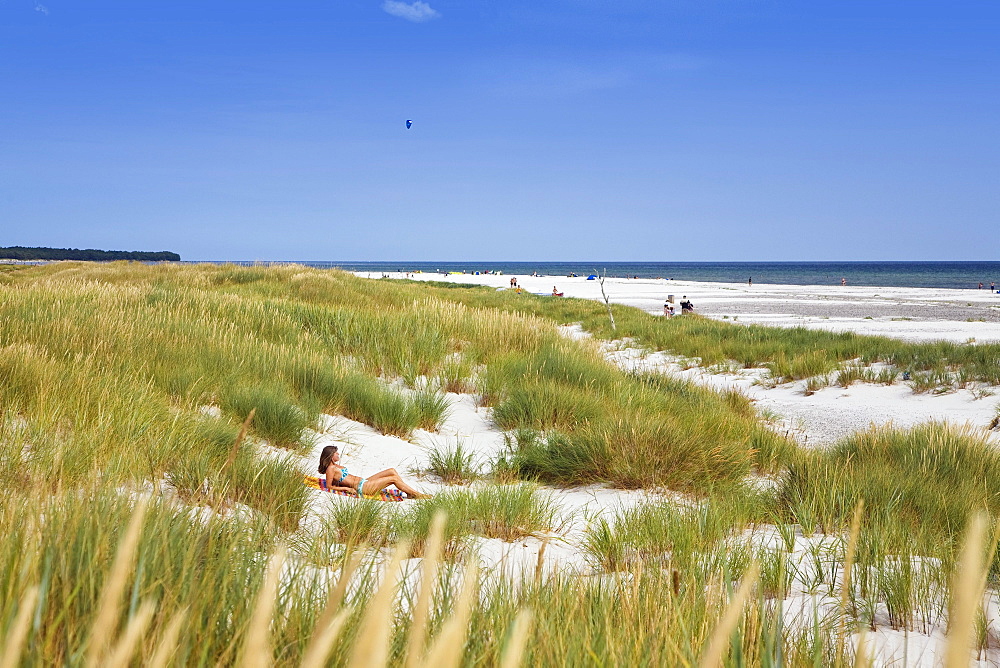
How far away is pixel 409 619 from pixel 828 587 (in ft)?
6.94

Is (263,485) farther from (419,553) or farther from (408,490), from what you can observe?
(408,490)

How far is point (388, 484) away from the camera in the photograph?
510 cm

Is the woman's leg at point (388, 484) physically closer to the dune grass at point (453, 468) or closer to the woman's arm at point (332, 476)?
the woman's arm at point (332, 476)

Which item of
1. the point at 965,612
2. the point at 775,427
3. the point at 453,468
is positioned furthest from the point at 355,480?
the point at 775,427

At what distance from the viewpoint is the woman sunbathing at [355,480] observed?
495 cm

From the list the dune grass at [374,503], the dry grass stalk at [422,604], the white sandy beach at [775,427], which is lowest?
the white sandy beach at [775,427]

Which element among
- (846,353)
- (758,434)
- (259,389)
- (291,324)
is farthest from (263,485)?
(846,353)

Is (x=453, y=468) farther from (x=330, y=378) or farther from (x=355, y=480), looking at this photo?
(x=330, y=378)

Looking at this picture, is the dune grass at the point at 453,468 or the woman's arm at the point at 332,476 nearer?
the woman's arm at the point at 332,476

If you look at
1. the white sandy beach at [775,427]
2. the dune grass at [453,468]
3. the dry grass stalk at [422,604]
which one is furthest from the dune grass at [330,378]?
the dry grass stalk at [422,604]

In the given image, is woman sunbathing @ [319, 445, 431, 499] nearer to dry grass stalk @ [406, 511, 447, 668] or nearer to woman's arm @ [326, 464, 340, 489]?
woman's arm @ [326, 464, 340, 489]

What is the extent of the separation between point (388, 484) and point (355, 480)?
24 centimetres

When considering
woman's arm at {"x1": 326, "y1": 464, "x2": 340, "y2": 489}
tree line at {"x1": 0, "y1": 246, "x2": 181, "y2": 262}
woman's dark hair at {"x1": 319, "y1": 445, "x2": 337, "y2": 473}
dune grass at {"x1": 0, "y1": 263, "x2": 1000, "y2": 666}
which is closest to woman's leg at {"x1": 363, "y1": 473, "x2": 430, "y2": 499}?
woman's arm at {"x1": 326, "y1": 464, "x2": 340, "y2": 489}

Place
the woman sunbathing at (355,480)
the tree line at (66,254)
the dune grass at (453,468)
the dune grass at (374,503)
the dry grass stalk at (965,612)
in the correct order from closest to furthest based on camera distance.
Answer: the dry grass stalk at (965,612) < the dune grass at (374,503) < the woman sunbathing at (355,480) < the dune grass at (453,468) < the tree line at (66,254)
